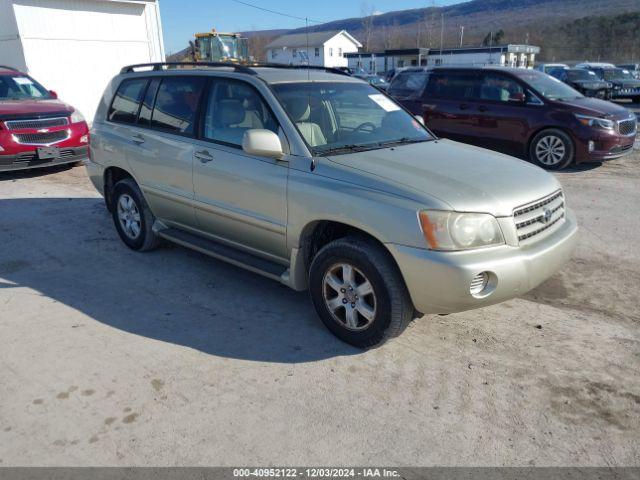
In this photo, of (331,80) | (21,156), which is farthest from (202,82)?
(21,156)

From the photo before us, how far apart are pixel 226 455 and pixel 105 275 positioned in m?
2.87

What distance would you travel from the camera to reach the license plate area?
917cm

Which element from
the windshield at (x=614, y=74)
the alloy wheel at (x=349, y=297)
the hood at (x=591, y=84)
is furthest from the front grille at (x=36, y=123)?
the windshield at (x=614, y=74)

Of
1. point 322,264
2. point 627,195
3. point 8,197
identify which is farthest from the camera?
point 8,197

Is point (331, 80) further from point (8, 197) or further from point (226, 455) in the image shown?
point (8, 197)

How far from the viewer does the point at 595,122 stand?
9055 millimetres

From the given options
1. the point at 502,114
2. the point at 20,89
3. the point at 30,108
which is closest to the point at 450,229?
the point at 502,114

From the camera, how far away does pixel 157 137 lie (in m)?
4.91

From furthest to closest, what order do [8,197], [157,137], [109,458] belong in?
1. [8,197]
2. [157,137]
3. [109,458]

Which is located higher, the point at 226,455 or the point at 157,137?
the point at 157,137

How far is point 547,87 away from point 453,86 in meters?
1.73

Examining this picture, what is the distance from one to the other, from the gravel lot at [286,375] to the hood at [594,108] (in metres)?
4.85

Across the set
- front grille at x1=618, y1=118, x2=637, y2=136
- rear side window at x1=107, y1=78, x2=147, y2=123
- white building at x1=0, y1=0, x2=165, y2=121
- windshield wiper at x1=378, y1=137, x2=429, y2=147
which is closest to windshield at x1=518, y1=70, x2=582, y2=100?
front grille at x1=618, y1=118, x2=637, y2=136

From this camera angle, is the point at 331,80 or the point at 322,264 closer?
the point at 322,264
